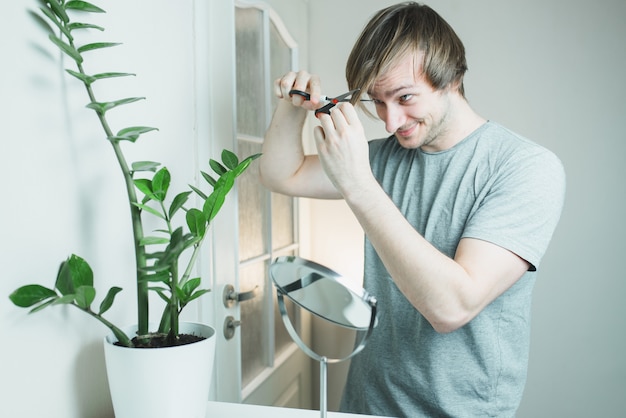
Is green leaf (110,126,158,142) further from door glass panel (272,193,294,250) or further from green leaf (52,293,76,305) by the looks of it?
door glass panel (272,193,294,250)

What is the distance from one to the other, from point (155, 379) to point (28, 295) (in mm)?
196

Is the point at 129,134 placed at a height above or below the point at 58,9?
below

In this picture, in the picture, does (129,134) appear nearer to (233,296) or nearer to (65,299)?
(65,299)

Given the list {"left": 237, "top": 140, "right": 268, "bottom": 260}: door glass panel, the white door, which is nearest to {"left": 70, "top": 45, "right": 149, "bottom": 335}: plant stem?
the white door

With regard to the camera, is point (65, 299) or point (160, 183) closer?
point (65, 299)

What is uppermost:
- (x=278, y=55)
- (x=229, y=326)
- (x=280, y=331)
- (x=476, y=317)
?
(x=278, y=55)

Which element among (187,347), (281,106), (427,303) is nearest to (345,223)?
(281,106)

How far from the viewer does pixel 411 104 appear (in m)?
1.18

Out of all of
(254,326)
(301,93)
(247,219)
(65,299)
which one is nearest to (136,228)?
(65,299)

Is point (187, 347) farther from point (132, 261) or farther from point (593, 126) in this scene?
point (593, 126)

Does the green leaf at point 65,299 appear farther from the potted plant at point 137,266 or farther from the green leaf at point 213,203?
the green leaf at point 213,203

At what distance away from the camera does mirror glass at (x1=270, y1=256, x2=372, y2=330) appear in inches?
25.0

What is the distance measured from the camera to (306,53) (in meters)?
2.10

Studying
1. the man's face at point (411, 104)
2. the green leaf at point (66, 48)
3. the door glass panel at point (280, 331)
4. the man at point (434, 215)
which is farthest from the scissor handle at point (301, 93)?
the door glass panel at point (280, 331)
